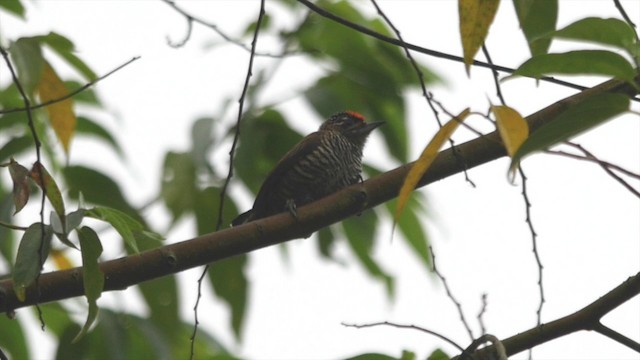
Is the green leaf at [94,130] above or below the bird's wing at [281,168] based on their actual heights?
below

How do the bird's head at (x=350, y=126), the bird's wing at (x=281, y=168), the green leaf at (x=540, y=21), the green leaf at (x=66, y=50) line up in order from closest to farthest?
the green leaf at (x=540, y=21)
the green leaf at (x=66, y=50)
the bird's wing at (x=281, y=168)
the bird's head at (x=350, y=126)

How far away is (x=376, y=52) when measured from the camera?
4.06 meters

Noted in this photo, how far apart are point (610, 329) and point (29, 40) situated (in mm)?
1644

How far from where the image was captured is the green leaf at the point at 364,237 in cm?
375

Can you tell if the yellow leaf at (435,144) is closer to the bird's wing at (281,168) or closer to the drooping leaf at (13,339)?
the drooping leaf at (13,339)

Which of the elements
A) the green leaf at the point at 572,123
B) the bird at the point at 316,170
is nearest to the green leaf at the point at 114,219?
the green leaf at the point at 572,123

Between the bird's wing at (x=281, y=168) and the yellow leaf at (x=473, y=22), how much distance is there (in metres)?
2.44

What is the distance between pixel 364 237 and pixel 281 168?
102 cm

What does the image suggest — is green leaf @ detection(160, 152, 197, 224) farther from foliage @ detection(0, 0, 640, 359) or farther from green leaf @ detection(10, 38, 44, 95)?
green leaf @ detection(10, 38, 44, 95)

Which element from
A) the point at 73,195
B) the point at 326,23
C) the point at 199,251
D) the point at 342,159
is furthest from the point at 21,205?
the point at 342,159

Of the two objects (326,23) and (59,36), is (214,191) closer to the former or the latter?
(326,23)

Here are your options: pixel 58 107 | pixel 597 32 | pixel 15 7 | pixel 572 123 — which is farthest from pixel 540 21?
pixel 15 7

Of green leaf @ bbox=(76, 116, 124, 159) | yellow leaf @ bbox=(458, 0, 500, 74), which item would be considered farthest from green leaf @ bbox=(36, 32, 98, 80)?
yellow leaf @ bbox=(458, 0, 500, 74)

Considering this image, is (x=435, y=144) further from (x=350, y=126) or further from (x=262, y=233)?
(x=350, y=126)
